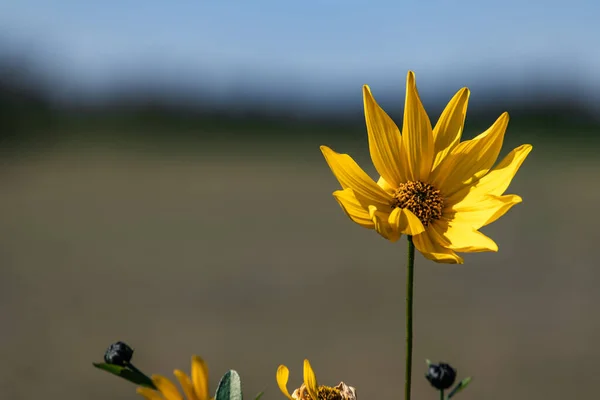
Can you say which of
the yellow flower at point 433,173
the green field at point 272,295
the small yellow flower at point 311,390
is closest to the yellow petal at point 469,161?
the yellow flower at point 433,173

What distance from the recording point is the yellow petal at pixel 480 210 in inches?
13.1

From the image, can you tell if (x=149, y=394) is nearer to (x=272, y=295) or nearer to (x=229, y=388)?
(x=229, y=388)

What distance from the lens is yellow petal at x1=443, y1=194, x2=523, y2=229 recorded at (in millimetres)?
333

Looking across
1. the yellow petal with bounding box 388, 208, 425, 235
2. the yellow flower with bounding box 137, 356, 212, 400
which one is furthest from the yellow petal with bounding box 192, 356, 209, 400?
the yellow petal with bounding box 388, 208, 425, 235

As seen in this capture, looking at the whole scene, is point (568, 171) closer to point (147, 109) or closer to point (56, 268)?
point (147, 109)

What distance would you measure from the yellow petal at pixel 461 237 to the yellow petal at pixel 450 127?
0.03 meters

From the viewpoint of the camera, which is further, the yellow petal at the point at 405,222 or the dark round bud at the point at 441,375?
the dark round bud at the point at 441,375

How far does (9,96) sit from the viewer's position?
13.8 m

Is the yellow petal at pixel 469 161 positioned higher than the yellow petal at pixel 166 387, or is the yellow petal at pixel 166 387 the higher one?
the yellow petal at pixel 469 161

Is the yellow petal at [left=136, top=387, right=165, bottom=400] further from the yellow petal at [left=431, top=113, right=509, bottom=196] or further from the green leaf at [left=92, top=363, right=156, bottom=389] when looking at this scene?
the yellow petal at [left=431, top=113, right=509, bottom=196]

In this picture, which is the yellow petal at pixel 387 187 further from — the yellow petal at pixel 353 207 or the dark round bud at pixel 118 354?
the dark round bud at pixel 118 354

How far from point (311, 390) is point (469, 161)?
0.14 metres

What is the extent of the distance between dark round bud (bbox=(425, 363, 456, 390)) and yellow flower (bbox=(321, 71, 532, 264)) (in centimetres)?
10

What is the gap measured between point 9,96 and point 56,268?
721 cm
